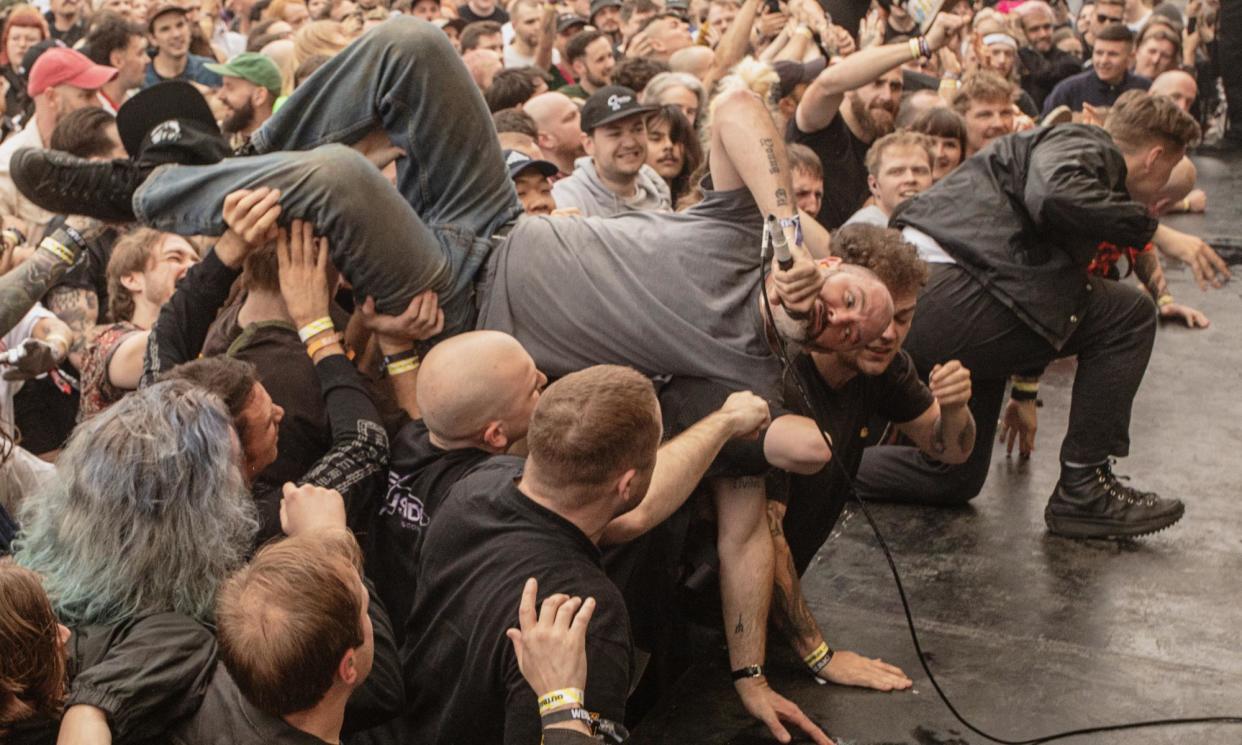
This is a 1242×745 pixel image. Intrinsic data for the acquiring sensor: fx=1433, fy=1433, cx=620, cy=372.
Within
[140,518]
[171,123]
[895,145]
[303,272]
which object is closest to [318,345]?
[303,272]

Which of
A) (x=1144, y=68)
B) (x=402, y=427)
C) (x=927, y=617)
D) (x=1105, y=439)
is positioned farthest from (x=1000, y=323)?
(x=1144, y=68)

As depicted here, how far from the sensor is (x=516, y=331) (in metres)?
3.70

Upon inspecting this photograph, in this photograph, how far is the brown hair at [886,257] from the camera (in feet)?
12.8

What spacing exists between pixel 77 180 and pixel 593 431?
5.48 feet

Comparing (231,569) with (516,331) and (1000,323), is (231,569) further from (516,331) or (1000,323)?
(1000,323)

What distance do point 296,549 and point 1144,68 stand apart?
1003cm

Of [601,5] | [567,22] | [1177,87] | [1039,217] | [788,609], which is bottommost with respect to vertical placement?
[601,5]

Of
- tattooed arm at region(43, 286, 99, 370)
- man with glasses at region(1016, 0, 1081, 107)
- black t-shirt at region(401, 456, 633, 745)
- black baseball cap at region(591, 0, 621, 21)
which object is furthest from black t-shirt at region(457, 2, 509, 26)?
black t-shirt at region(401, 456, 633, 745)

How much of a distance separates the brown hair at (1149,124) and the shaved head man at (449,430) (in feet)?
8.81

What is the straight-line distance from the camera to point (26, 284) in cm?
352

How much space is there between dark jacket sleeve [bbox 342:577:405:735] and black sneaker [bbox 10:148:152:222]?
1412 millimetres

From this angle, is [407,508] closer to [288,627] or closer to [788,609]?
[288,627]

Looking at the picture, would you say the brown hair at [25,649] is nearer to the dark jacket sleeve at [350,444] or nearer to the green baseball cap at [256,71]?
the dark jacket sleeve at [350,444]

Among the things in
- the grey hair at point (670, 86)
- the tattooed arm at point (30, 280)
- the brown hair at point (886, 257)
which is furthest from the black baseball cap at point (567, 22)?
the tattooed arm at point (30, 280)
